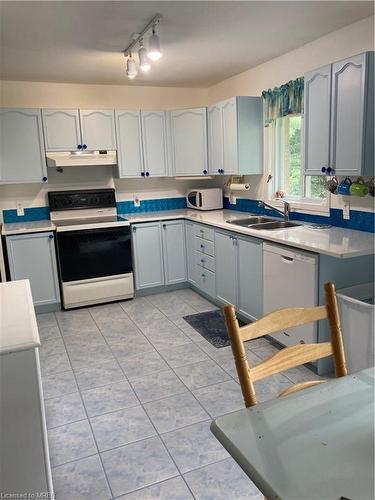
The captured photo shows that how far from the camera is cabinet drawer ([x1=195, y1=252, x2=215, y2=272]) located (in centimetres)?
414

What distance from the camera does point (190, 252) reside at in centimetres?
463

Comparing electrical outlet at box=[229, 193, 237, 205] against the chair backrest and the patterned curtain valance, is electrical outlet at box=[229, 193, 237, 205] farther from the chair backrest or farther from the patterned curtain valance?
the chair backrest

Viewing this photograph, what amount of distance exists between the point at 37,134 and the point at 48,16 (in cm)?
183

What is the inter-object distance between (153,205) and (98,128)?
1.16 meters

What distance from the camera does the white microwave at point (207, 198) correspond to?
15.8 ft

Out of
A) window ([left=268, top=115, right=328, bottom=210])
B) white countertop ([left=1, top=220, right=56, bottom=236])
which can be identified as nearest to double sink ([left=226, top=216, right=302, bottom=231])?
window ([left=268, top=115, right=328, bottom=210])

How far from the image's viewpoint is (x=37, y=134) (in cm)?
419

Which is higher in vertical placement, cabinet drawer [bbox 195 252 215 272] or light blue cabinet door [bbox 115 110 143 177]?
light blue cabinet door [bbox 115 110 143 177]

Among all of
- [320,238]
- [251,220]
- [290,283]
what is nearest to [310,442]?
[290,283]

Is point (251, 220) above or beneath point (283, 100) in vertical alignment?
beneath

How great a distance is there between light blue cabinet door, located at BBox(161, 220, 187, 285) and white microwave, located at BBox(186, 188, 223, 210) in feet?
1.25

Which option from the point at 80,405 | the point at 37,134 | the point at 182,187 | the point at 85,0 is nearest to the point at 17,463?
the point at 80,405

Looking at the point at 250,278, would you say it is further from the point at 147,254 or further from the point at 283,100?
the point at 283,100

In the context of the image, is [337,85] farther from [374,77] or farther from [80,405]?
[80,405]
